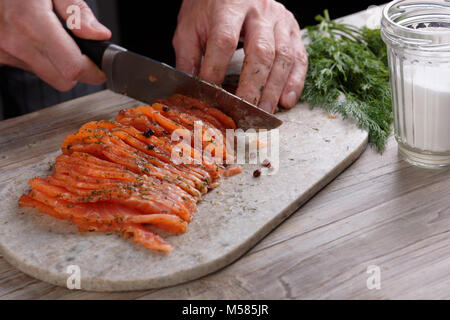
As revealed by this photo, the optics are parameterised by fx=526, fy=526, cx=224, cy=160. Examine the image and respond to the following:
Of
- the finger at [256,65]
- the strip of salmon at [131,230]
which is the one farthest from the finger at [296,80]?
the strip of salmon at [131,230]

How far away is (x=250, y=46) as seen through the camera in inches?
118

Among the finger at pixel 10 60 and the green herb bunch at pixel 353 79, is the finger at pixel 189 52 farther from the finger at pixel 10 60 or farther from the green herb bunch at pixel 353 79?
the finger at pixel 10 60

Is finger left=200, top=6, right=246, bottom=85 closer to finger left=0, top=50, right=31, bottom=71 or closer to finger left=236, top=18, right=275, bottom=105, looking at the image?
finger left=236, top=18, right=275, bottom=105

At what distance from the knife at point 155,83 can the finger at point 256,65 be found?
0.15m

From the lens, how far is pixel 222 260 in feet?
6.91

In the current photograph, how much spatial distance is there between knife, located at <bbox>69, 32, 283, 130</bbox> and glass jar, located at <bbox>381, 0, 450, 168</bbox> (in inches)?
24.8

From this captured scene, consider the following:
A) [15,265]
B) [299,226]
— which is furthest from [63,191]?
[299,226]

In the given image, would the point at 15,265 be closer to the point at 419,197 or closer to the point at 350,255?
the point at 350,255

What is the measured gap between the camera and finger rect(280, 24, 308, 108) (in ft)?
10.0

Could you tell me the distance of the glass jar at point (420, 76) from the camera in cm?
236

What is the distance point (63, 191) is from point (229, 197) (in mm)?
752

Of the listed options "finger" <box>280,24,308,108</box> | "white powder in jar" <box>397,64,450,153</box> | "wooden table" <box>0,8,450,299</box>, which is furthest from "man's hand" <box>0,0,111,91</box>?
"white powder in jar" <box>397,64,450,153</box>

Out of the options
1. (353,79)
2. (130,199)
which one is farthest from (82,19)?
(353,79)

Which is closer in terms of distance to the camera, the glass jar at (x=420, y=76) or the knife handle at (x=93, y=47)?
the glass jar at (x=420, y=76)
